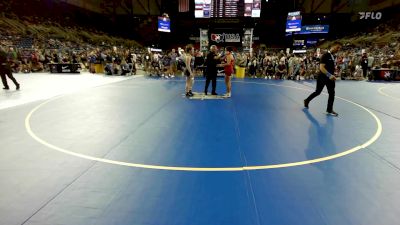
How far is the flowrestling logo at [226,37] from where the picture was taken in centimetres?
3188

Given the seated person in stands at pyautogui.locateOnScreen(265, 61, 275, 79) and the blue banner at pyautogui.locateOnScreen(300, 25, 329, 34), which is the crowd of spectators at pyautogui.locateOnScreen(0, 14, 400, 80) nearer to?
the seated person in stands at pyautogui.locateOnScreen(265, 61, 275, 79)

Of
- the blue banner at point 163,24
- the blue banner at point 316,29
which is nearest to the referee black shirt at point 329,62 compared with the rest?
the blue banner at point 163,24

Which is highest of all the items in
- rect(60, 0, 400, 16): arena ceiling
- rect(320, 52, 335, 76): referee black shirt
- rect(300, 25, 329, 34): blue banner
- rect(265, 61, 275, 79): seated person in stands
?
rect(60, 0, 400, 16): arena ceiling

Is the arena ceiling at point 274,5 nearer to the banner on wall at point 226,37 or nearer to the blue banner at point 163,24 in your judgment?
the blue banner at point 163,24

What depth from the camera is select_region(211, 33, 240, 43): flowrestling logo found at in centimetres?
3188

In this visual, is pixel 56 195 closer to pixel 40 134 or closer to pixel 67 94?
pixel 40 134

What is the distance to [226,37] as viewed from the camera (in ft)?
105

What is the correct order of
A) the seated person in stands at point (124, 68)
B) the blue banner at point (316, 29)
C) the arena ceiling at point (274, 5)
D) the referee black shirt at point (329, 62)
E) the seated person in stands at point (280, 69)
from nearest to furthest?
the referee black shirt at point (329, 62)
the seated person in stands at point (280, 69)
the seated person in stands at point (124, 68)
the arena ceiling at point (274, 5)
the blue banner at point (316, 29)

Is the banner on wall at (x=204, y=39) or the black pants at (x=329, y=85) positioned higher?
the banner on wall at (x=204, y=39)

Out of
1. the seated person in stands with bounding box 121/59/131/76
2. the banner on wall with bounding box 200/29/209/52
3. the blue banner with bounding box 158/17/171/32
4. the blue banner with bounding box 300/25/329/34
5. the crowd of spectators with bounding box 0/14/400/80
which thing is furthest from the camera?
the blue banner with bounding box 300/25/329/34

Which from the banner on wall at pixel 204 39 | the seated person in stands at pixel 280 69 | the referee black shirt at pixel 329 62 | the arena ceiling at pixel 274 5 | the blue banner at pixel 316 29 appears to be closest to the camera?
the referee black shirt at pixel 329 62

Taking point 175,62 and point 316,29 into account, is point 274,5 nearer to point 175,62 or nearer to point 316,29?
point 316,29

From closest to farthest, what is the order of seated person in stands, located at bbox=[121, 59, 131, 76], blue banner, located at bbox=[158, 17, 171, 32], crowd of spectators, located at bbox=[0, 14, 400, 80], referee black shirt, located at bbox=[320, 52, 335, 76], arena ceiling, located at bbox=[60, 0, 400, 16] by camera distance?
referee black shirt, located at bbox=[320, 52, 335, 76] < crowd of spectators, located at bbox=[0, 14, 400, 80] < seated person in stands, located at bbox=[121, 59, 131, 76] < arena ceiling, located at bbox=[60, 0, 400, 16] < blue banner, located at bbox=[158, 17, 171, 32]

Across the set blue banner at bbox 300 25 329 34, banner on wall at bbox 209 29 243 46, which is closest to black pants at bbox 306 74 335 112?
banner on wall at bbox 209 29 243 46
